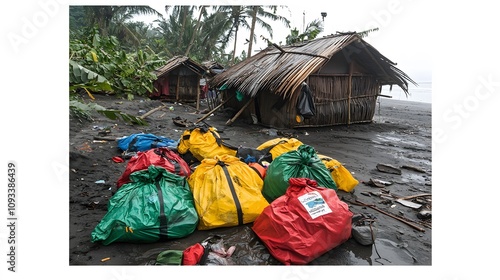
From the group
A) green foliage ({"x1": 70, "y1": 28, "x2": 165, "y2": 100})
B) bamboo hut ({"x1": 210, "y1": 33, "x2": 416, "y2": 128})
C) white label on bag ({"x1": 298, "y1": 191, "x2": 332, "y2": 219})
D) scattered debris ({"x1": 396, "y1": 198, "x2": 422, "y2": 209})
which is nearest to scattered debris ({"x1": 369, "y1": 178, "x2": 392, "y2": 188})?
scattered debris ({"x1": 396, "y1": 198, "x2": 422, "y2": 209})

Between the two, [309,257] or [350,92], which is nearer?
[309,257]

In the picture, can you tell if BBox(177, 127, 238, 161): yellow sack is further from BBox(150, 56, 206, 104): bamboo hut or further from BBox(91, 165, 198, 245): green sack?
BBox(150, 56, 206, 104): bamboo hut

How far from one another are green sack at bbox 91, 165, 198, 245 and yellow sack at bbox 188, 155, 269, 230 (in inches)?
4.3

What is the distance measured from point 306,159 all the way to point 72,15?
28.5 meters

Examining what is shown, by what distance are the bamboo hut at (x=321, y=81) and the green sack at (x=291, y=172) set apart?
4.46 metres

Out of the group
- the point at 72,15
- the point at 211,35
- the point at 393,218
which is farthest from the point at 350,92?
the point at 72,15

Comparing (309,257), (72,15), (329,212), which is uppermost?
(72,15)

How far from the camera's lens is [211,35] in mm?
21016

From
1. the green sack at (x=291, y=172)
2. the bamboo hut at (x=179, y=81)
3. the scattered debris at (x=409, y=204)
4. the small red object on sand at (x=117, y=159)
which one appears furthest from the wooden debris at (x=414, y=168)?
the bamboo hut at (x=179, y=81)

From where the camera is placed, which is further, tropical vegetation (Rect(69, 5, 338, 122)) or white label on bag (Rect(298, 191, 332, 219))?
tropical vegetation (Rect(69, 5, 338, 122))

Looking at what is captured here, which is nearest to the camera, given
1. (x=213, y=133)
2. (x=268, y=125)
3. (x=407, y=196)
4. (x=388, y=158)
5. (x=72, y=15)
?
(x=407, y=196)

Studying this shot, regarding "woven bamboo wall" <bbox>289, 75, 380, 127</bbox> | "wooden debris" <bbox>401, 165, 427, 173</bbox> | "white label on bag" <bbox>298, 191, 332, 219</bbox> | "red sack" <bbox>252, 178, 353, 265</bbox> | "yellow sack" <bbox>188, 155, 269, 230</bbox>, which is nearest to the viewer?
"red sack" <bbox>252, 178, 353, 265</bbox>

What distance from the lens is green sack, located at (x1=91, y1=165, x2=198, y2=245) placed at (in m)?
2.40

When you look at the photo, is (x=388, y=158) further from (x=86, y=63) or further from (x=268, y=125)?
(x=86, y=63)
